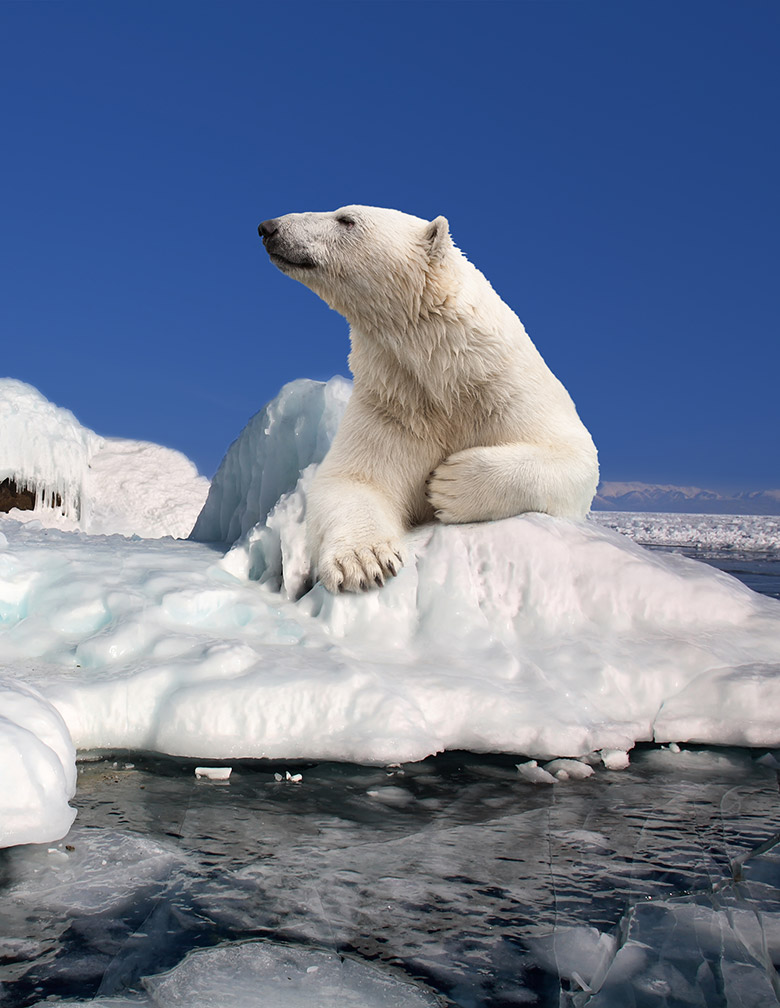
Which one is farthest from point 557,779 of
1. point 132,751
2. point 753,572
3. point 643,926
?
point 753,572

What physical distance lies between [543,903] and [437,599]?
5.58 ft

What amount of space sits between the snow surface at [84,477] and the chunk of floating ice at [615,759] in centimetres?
840

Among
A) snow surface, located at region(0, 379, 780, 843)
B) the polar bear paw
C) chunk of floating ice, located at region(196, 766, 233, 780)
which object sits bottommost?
chunk of floating ice, located at region(196, 766, 233, 780)

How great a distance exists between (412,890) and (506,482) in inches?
80.3

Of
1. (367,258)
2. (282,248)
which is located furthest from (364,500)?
(282,248)

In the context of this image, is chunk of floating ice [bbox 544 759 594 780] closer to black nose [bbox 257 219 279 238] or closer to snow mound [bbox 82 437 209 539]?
black nose [bbox 257 219 279 238]

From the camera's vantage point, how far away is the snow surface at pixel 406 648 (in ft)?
9.06

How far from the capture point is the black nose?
371cm

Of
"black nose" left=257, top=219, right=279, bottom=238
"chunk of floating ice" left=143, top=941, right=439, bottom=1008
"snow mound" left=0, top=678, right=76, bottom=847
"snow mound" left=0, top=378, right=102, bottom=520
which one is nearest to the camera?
"chunk of floating ice" left=143, top=941, right=439, bottom=1008

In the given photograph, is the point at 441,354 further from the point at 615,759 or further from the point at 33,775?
the point at 33,775

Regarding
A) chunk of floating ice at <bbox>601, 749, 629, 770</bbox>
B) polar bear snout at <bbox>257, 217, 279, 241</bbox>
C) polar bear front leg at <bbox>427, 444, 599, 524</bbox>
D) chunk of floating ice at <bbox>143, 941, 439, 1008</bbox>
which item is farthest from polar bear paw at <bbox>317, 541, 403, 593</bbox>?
chunk of floating ice at <bbox>143, 941, 439, 1008</bbox>

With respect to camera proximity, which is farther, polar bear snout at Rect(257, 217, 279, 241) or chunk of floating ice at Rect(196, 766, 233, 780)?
polar bear snout at Rect(257, 217, 279, 241)

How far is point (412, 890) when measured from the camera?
1796mm

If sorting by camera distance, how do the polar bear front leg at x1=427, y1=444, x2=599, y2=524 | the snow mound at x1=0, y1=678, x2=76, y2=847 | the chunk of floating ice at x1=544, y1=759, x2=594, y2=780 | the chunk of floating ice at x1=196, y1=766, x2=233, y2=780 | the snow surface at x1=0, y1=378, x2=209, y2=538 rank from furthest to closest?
1. the snow surface at x1=0, y1=378, x2=209, y2=538
2. the polar bear front leg at x1=427, y1=444, x2=599, y2=524
3. the chunk of floating ice at x1=544, y1=759, x2=594, y2=780
4. the chunk of floating ice at x1=196, y1=766, x2=233, y2=780
5. the snow mound at x1=0, y1=678, x2=76, y2=847
